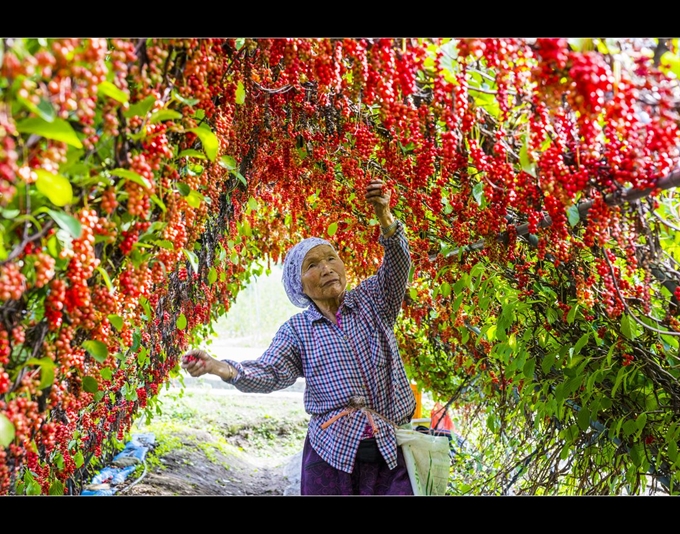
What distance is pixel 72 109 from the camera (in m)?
0.84

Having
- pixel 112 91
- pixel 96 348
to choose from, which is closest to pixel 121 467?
pixel 96 348

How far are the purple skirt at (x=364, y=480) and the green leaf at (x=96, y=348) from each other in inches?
33.9

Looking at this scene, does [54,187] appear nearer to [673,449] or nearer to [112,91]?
[112,91]

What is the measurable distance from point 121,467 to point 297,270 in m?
2.27

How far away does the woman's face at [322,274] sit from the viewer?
192 centimetres

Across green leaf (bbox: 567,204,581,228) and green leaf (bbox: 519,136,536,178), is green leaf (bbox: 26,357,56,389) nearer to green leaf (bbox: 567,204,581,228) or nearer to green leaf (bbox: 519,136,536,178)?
green leaf (bbox: 519,136,536,178)

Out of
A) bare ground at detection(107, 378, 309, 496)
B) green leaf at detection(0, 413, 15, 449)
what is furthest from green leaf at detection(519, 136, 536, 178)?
bare ground at detection(107, 378, 309, 496)

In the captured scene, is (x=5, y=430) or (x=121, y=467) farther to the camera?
(x=121, y=467)

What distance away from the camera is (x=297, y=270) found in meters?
1.98

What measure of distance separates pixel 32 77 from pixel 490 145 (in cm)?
92

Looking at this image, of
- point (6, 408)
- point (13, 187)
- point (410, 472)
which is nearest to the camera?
point (13, 187)

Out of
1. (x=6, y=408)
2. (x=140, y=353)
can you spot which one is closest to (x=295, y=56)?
(x=6, y=408)
